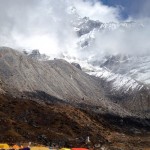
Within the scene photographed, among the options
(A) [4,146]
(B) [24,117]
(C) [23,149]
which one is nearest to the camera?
(C) [23,149]

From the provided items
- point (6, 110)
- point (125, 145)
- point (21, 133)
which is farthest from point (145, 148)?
point (6, 110)

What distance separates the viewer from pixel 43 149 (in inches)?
4134

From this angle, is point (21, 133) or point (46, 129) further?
point (46, 129)

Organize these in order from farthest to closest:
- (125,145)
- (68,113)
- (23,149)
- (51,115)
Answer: (68,113) → (51,115) → (125,145) → (23,149)

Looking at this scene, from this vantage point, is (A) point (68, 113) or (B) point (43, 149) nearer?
(B) point (43, 149)

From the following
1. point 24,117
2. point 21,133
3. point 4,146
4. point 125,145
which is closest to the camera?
point 4,146

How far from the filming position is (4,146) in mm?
104188

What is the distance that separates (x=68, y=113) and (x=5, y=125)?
172 ft

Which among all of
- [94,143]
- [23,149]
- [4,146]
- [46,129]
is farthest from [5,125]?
[23,149]

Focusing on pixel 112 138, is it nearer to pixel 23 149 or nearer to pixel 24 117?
pixel 24 117

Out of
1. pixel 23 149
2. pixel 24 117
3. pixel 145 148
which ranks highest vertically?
pixel 24 117

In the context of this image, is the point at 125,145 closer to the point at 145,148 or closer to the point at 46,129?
the point at 145,148

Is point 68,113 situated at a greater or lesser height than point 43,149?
greater

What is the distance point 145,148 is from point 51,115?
44.3 metres
